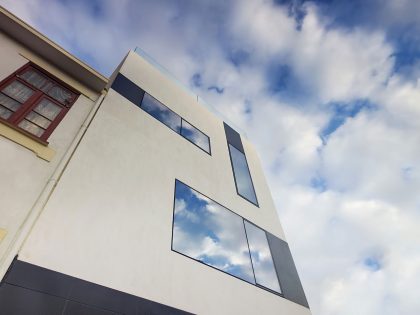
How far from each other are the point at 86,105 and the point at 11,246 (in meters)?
4.04

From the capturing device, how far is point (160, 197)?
5.94m

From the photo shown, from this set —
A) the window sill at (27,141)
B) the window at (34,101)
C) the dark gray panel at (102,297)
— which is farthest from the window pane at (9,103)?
the dark gray panel at (102,297)

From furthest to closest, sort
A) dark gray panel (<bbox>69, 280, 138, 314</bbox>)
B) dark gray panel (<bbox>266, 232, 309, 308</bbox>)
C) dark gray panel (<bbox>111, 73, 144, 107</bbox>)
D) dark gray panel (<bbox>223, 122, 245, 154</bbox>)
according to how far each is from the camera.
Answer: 1. dark gray panel (<bbox>223, 122, 245, 154</bbox>)
2. dark gray panel (<bbox>111, 73, 144, 107</bbox>)
3. dark gray panel (<bbox>266, 232, 309, 308</bbox>)
4. dark gray panel (<bbox>69, 280, 138, 314</bbox>)

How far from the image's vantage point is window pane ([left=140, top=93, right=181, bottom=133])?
8.24 metres

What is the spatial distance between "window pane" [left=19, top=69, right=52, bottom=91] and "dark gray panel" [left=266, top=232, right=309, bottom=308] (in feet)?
26.1

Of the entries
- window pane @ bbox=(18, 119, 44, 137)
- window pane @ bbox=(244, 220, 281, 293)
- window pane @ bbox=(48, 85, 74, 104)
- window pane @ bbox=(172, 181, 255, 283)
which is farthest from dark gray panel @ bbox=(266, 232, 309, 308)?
window pane @ bbox=(48, 85, 74, 104)

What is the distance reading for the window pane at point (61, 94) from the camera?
614 cm

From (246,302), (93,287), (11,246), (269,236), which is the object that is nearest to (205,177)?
(269,236)

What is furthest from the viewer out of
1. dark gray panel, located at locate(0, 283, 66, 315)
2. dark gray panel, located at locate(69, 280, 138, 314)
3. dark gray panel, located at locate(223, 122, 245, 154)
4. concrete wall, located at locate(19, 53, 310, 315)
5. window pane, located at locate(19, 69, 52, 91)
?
dark gray panel, located at locate(223, 122, 245, 154)

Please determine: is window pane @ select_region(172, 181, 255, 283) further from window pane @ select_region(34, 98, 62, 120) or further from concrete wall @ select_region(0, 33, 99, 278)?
window pane @ select_region(34, 98, 62, 120)

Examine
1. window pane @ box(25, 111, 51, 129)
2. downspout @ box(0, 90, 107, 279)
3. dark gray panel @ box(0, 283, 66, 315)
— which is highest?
window pane @ box(25, 111, 51, 129)

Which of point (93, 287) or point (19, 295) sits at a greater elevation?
point (93, 287)

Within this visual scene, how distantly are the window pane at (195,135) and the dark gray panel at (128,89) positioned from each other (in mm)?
1874

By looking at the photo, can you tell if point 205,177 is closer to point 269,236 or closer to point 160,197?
point 160,197
